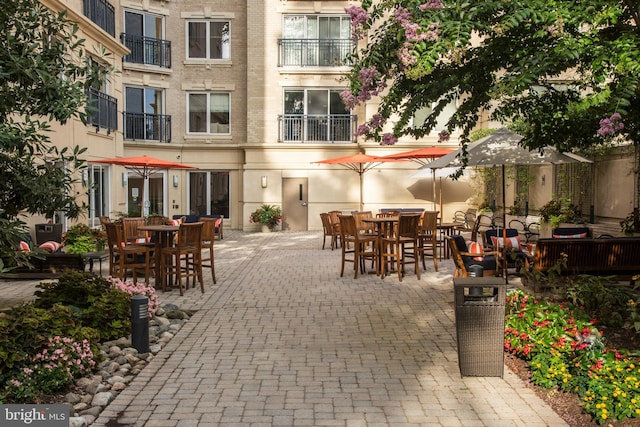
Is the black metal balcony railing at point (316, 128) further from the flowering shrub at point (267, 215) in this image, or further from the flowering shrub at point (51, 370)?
the flowering shrub at point (51, 370)

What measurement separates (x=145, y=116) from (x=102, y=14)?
24.7 feet

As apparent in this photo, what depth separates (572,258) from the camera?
9.14 m

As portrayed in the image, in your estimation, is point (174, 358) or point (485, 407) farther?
point (174, 358)

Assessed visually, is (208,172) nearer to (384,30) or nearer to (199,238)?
(199,238)

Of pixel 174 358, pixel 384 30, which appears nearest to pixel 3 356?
pixel 174 358

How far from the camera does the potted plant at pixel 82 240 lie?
44.1ft

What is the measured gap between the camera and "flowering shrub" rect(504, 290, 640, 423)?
468 cm

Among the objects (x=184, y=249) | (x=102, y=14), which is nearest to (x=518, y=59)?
(x=184, y=249)

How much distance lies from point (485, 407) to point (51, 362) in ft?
12.5

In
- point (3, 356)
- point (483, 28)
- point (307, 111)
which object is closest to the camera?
point (3, 356)

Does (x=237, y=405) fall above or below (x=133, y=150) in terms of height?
below

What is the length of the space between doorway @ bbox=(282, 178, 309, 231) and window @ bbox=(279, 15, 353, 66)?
Result: 502 centimetres

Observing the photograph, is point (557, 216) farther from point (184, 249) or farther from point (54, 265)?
point (54, 265)

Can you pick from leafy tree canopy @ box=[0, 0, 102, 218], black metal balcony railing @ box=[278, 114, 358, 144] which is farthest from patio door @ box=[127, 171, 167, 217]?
leafy tree canopy @ box=[0, 0, 102, 218]
